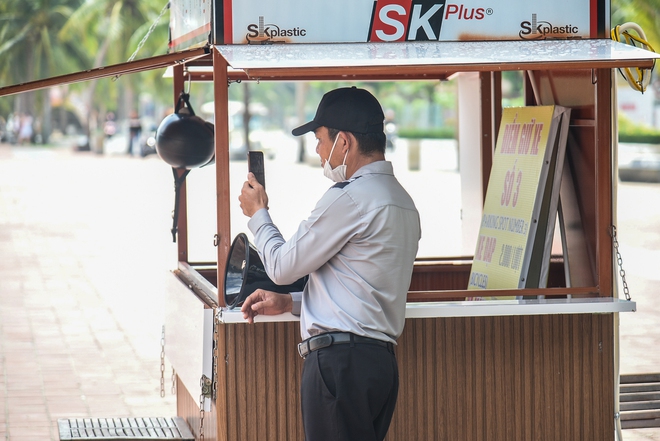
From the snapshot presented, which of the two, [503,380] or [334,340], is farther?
[503,380]

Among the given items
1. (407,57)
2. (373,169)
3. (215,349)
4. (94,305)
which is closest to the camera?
(373,169)

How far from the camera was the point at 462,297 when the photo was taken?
4.30 metres

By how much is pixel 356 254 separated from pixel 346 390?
1.50ft

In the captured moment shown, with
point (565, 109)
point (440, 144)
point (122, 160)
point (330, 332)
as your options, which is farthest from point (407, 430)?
point (122, 160)

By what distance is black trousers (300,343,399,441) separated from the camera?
3225 mm

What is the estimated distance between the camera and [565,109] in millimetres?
4609

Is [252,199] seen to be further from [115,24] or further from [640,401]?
[115,24]

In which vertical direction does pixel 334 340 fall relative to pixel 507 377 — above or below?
above

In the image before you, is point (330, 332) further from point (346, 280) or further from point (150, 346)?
point (150, 346)

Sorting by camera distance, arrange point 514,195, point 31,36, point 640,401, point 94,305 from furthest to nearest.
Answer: point 31,36 → point 94,305 → point 640,401 → point 514,195

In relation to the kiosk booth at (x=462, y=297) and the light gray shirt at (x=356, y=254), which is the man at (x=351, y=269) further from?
the kiosk booth at (x=462, y=297)

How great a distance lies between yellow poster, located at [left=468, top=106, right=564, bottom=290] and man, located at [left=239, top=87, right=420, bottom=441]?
139cm

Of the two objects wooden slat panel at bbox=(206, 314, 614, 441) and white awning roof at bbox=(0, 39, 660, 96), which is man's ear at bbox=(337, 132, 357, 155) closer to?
white awning roof at bbox=(0, 39, 660, 96)

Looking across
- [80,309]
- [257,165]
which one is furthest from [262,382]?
[80,309]
